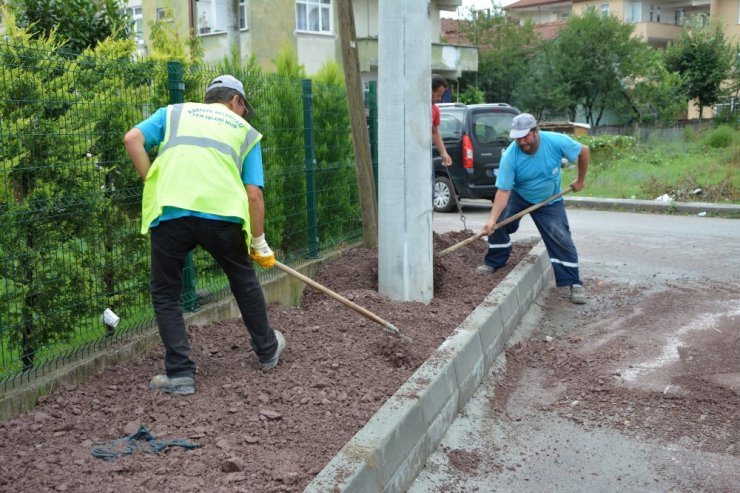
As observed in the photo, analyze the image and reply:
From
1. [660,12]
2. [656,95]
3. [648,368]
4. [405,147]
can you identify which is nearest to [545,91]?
[656,95]

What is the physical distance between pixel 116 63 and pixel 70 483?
8.94 feet

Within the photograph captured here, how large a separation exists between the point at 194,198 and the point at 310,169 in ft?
11.1

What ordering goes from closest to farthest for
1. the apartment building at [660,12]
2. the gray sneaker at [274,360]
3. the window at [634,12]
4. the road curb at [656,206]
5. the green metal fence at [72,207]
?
the green metal fence at [72,207]
the gray sneaker at [274,360]
the road curb at [656,206]
the apartment building at [660,12]
the window at [634,12]

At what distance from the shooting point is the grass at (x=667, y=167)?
15.1m

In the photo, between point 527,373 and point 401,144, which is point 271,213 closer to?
point 401,144

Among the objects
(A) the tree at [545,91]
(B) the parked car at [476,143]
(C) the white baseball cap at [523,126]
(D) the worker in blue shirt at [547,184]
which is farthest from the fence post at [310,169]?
(A) the tree at [545,91]

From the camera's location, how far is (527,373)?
565 centimetres

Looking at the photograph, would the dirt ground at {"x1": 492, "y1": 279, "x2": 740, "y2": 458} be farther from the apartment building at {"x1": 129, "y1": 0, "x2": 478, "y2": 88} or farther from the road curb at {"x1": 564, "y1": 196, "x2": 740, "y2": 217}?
the apartment building at {"x1": 129, "y1": 0, "x2": 478, "y2": 88}

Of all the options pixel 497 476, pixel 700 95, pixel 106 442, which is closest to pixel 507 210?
pixel 497 476

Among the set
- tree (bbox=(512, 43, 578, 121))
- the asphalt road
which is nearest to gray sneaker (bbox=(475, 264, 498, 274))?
the asphalt road

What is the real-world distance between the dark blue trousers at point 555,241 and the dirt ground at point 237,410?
6.36 feet

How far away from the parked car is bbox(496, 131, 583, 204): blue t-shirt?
6.01 meters

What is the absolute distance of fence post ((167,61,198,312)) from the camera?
211 inches

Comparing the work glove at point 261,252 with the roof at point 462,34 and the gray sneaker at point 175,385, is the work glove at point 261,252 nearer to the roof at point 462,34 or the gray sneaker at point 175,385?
the gray sneaker at point 175,385
